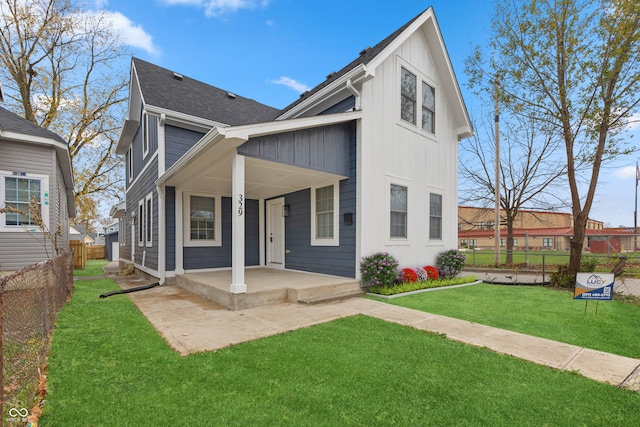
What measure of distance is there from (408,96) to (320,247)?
4.61 metres

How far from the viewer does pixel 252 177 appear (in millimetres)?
6828

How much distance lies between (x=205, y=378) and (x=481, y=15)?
11.1m

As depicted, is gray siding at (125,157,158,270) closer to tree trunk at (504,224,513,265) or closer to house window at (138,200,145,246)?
house window at (138,200,145,246)

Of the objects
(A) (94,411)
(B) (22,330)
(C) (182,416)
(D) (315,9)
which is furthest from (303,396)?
(D) (315,9)

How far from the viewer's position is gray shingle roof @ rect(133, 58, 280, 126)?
833 cm

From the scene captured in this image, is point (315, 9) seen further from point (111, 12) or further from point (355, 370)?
point (355, 370)

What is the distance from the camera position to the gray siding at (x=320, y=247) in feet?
22.4

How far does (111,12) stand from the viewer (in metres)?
15.6

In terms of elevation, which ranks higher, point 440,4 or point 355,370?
point 440,4

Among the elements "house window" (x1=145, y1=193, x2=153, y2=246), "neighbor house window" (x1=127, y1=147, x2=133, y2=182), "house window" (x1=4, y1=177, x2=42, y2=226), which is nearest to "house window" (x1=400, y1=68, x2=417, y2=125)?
"house window" (x1=145, y1=193, x2=153, y2=246)

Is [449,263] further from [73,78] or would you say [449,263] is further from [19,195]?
[73,78]

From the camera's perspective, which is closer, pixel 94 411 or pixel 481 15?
pixel 94 411

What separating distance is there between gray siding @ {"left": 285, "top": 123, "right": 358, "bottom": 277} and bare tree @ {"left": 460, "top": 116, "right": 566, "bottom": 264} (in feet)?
30.0

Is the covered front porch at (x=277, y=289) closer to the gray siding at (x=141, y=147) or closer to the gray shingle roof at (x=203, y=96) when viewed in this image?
the gray siding at (x=141, y=147)
